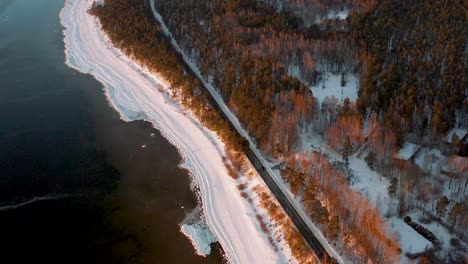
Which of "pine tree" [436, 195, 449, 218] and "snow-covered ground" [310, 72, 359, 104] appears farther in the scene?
"snow-covered ground" [310, 72, 359, 104]

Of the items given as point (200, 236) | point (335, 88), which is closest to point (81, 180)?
point (200, 236)

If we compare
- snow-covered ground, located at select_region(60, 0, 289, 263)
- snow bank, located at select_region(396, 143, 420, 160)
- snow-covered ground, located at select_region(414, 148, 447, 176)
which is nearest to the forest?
snow-covered ground, located at select_region(414, 148, 447, 176)

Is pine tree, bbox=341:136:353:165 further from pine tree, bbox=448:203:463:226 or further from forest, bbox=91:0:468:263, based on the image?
pine tree, bbox=448:203:463:226

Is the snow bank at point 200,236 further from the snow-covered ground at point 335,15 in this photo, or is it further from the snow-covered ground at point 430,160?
the snow-covered ground at point 335,15

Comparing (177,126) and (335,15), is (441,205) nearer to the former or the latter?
(177,126)

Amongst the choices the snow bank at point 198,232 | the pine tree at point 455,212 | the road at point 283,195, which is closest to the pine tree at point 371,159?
the road at point 283,195
